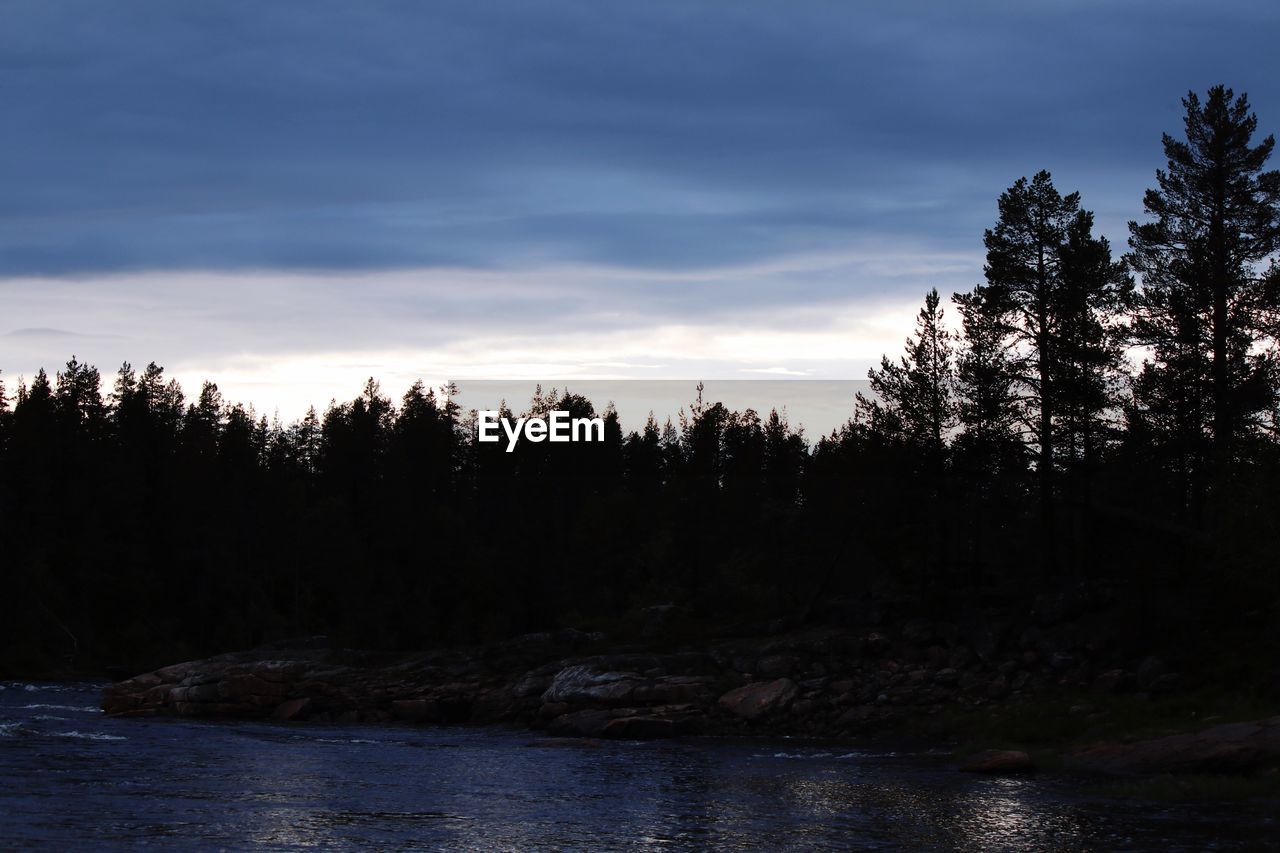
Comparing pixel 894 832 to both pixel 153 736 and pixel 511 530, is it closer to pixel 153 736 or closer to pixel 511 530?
pixel 153 736

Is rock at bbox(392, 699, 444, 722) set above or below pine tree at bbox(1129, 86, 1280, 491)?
below

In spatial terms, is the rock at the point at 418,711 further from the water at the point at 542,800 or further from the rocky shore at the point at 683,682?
the water at the point at 542,800

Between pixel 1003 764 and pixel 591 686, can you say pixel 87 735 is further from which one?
pixel 1003 764

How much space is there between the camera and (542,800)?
27281 mm

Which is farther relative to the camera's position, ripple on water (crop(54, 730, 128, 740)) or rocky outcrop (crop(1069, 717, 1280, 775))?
ripple on water (crop(54, 730, 128, 740))

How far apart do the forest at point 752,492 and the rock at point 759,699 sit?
23.5 ft

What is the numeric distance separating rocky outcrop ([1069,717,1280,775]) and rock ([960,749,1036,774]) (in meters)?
1.26

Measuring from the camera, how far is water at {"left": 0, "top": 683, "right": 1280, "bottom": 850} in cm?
2200

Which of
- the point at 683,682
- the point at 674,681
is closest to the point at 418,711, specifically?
the point at 674,681

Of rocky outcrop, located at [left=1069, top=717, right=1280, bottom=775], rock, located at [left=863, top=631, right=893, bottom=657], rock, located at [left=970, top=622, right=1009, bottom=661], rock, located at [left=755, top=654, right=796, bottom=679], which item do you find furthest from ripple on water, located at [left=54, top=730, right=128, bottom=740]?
rock, located at [left=970, top=622, right=1009, bottom=661]

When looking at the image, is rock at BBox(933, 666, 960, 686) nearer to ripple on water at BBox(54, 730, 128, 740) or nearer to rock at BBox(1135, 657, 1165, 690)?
rock at BBox(1135, 657, 1165, 690)

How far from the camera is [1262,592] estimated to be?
135 ft

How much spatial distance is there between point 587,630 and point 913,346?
19122 mm

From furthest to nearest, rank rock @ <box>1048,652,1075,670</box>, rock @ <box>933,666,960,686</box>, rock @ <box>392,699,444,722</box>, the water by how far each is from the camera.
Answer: rock @ <box>392,699,444,722</box> < rock @ <box>933,666,960,686</box> < rock @ <box>1048,652,1075,670</box> < the water
